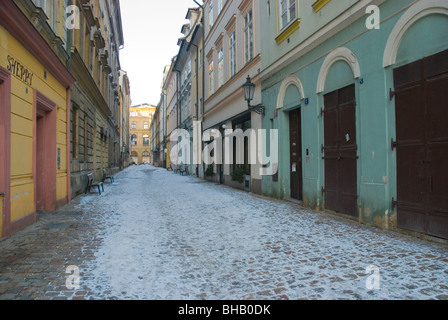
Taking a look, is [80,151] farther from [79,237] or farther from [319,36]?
[319,36]

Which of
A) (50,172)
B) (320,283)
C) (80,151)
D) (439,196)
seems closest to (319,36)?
(439,196)

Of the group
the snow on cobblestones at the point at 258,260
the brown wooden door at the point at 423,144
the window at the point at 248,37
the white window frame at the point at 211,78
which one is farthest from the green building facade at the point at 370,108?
the white window frame at the point at 211,78

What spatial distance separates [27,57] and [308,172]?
6.93 metres

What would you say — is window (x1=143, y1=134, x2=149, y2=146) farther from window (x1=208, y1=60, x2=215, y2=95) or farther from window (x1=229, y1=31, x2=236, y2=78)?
window (x1=229, y1=31, x2=236, y2=78)

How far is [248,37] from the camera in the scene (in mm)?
13484

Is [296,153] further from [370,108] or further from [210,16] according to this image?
[210,16]

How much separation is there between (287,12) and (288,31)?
709 millimetres

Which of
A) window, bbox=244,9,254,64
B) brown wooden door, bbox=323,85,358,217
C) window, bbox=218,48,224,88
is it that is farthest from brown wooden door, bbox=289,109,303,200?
window, bbox=218,48,224,88

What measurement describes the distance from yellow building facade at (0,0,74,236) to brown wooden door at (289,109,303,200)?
21.9ft

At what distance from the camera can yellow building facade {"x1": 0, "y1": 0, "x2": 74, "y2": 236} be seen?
5491 millimetres

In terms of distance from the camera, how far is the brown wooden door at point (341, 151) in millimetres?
6953

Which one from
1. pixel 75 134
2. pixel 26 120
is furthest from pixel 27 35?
pixel 75 134

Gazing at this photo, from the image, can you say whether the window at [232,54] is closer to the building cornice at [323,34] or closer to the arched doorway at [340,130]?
the building cornice at [323,34]

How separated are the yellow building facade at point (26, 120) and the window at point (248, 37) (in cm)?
703
